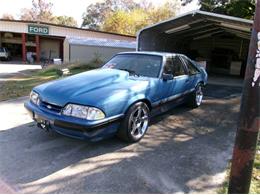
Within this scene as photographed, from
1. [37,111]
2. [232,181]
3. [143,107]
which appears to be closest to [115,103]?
[143,107]

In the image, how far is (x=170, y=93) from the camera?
587 centimetres

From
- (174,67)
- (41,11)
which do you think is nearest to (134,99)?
(174,67)

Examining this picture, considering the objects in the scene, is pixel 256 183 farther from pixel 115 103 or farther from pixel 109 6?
pixel 109 6

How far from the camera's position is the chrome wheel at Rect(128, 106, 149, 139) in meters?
4.77

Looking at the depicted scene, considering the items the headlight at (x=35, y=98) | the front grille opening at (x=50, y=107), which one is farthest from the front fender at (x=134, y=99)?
the headlight at (x=35, y=98)

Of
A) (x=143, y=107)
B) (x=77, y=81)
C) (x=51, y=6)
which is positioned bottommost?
(x=143, y=107)

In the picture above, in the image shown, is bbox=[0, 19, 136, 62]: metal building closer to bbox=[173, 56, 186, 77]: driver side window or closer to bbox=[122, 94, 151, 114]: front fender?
bbox=[173, 56, 186, 77]: driver side window

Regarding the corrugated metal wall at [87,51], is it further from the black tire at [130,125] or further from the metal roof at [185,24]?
the black tire at [130,125]

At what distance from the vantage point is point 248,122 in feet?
9.22

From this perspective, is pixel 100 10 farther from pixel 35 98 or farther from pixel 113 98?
pixel 113 98

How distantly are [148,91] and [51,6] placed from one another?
5167cm

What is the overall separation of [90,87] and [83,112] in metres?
0.63

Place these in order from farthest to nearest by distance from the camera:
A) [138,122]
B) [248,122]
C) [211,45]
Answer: [211,45] < [138,122] < [248,122]

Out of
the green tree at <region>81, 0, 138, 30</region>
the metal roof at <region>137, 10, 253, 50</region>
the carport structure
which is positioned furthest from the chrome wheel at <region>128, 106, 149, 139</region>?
the green tree at <region>81, 0, 138, 30</region>
